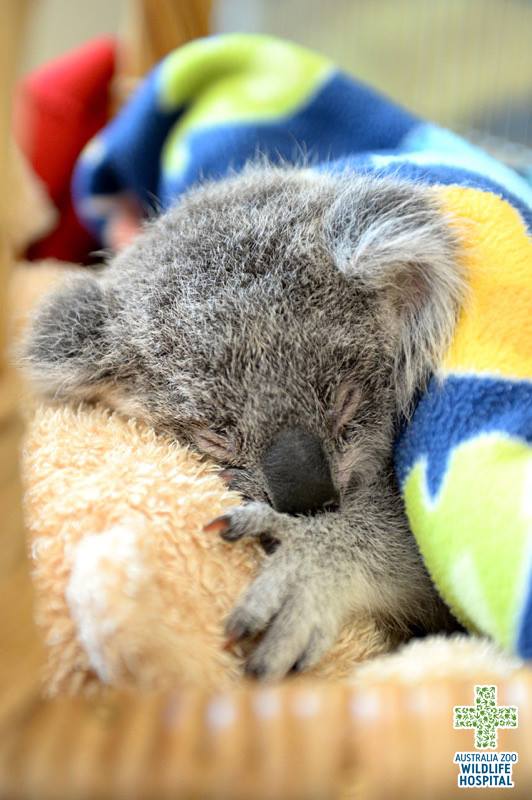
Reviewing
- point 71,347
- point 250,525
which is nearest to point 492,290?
point 250,525

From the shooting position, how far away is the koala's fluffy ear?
49.8 inches

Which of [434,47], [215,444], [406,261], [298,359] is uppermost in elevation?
[434,47]

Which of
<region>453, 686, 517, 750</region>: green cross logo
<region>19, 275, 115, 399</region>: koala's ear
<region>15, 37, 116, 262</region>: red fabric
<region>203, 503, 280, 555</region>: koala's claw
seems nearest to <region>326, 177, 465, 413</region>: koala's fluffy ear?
<region>203, 503, 280, 555</region>: koala's claw

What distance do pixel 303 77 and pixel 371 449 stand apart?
4.37 ft

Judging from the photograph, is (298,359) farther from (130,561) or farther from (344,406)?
(130,561)

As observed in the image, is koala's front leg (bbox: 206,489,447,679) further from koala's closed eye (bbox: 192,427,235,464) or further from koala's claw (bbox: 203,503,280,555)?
koala's closed eye (bbox: 192,427,235,464)

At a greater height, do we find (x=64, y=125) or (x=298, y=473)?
(x=64, y=125)

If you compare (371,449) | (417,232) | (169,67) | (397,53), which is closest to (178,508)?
(371,449)

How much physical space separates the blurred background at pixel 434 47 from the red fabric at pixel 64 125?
0.39 meters

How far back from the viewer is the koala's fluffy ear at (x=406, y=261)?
1264mm

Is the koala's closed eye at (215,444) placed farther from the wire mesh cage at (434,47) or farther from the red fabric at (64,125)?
the wire mesh cage at (434,47)

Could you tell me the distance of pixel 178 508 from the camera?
1052 millimetres

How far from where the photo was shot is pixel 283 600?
1051 mm

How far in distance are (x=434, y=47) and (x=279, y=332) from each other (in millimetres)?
2830
